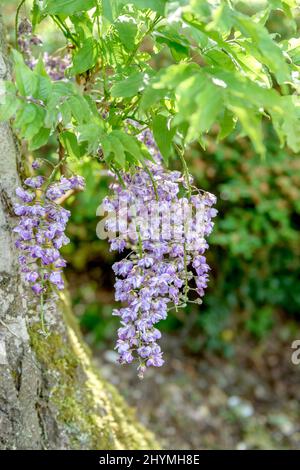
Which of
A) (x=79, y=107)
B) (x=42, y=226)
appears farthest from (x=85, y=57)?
(x=42, y=226)

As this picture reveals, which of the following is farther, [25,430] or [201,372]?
[201,372]

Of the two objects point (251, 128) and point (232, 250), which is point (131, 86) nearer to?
point (251, 128)

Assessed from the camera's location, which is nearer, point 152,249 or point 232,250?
point 152,249

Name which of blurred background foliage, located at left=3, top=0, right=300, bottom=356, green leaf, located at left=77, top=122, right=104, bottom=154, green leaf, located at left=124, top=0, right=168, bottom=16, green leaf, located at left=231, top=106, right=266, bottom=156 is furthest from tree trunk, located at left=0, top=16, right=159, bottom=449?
blurred background foliage, located at left=3, top=0, right=300, bottom=356

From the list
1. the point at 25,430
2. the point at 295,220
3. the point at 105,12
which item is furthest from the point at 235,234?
the point at 105,12

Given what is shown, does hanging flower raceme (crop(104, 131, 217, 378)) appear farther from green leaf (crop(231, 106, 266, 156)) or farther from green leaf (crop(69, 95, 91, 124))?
green leaf (crop(231, 106, 266, 156))

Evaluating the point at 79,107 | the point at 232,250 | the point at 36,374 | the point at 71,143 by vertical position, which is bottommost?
the point at 232,250
